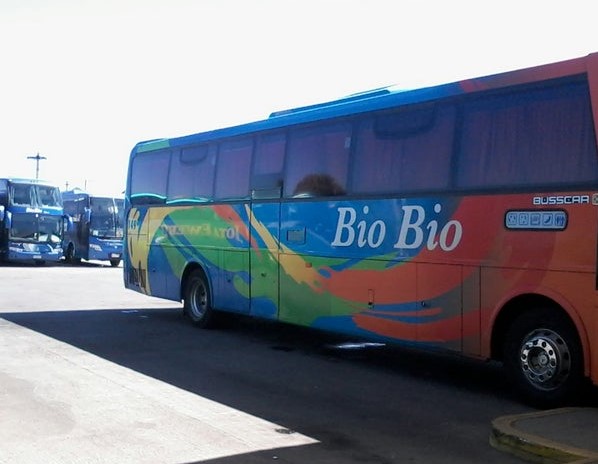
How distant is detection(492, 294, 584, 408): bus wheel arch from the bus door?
4442mm

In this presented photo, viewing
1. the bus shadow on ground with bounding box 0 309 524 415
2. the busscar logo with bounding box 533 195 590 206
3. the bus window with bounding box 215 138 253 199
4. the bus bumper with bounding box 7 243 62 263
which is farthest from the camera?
the bus bumper with bounding box 7 243 62 263

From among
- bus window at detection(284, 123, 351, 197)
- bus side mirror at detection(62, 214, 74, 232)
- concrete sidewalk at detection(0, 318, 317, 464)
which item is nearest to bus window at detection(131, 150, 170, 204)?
bus window at detection(284, 123, 351, 197)

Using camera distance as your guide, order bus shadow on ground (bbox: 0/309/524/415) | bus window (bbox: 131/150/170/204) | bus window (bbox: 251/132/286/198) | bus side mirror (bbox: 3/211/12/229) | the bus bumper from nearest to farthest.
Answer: bus shadow on ground (bbox: 0/309/524/415), bus window (bbox: 251/132/286/198), bus window (bbox: 131/150/170/204), bus side mirror (bbox: 3/211/12/229), the bus bumper

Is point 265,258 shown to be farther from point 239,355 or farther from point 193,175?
point 193,175

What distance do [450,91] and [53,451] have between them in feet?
19.4

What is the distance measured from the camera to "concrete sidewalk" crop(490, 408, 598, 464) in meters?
5.80

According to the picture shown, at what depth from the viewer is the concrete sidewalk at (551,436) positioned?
5797 mm

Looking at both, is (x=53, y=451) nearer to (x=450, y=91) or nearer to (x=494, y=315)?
(x=494, y=315)

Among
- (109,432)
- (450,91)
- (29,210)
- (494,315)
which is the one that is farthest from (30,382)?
(29,210)

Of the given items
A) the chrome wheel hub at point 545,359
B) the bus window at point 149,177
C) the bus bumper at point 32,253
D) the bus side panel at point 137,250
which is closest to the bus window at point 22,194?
the bus bumper at point 32,253

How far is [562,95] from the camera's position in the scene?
25.3 ft

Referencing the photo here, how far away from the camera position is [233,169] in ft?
42.7

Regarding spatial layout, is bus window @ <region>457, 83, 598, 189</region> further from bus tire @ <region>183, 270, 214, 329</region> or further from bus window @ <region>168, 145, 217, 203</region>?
bus tire @ <region>183, 270, 214, 329</region>

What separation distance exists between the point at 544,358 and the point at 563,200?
1.66 m
